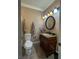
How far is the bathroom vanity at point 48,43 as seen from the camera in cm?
130

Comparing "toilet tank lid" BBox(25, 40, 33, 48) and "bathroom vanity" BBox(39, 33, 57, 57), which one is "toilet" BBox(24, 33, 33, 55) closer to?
"toilet tank lid" BBox(25, 40, 33, 48)

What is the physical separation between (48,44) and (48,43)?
0.06 feet

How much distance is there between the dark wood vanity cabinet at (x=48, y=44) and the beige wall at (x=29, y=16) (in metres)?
0.26

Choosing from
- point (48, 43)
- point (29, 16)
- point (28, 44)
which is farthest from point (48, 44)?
point (29, 16)

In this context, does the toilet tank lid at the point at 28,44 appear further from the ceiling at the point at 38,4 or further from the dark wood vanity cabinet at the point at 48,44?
the ceiling at the point at 38,4

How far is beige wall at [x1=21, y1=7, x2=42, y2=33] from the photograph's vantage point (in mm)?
1075

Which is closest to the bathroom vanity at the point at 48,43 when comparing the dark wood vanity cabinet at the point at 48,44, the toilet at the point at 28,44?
the dark wood vanity cabinet at the point at 48,44

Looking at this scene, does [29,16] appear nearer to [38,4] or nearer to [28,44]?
[38,4]

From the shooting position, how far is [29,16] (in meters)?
1.17

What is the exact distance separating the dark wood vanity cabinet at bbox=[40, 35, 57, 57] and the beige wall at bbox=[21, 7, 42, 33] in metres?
0.26
